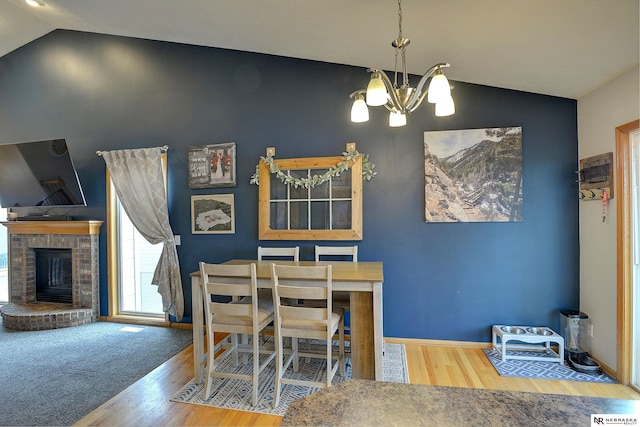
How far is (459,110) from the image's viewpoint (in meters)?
3.17

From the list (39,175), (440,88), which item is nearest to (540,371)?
(440,88)

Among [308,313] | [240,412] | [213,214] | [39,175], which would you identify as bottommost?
[240,412]

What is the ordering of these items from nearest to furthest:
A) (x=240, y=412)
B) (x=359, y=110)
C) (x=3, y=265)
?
(x=359, y=110) < (x=240, y=412) < (x=3, y=265)

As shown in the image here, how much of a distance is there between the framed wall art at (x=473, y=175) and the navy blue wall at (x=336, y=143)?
0.09 metres

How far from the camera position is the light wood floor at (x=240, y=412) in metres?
2.10

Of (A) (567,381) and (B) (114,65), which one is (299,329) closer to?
(A) (567,381)

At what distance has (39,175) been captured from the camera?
4.03 meters

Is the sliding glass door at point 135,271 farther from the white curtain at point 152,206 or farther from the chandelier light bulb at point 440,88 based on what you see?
the chandelier light bulb at point 440,88

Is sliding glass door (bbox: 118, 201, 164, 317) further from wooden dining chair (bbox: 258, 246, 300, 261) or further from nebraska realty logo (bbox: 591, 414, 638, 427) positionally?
nebraska realty logo (bbox: 591, 414, 638, 427)

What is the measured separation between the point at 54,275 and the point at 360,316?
4380 mm

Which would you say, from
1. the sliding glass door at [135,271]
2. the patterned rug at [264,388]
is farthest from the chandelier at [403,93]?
the sliding glass door at [135,271]

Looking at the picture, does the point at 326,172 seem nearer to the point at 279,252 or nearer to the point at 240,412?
the point at 279,252

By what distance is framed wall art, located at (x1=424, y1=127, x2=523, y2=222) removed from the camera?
307cm

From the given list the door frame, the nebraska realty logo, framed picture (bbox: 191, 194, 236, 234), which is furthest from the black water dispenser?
framed picture (bbox: 191, 194, 236, 234)
